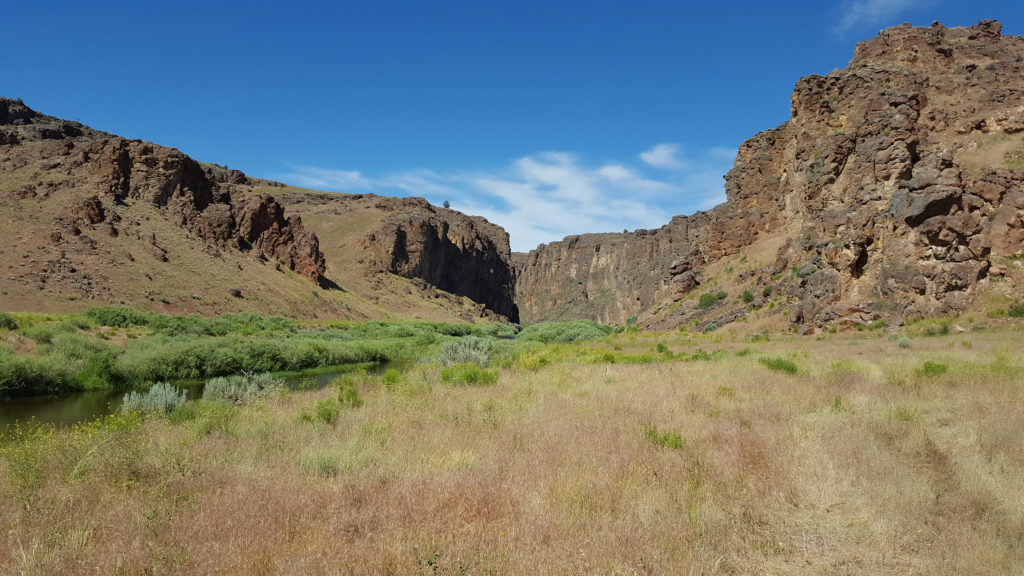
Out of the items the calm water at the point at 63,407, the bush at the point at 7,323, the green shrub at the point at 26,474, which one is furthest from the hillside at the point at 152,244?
the green shrub at the point at 26,474

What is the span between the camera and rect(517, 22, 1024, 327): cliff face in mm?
23062

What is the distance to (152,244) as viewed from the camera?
5697 cm

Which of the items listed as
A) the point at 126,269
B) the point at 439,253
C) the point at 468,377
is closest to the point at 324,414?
the point at 468,377

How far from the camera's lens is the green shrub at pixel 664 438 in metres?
6.43

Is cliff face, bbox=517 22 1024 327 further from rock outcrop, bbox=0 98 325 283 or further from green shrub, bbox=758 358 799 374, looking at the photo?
rock outcrop, bbox=0 98 325 283

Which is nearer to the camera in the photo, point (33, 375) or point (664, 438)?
point (664, 438)

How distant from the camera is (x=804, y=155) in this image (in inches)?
1550

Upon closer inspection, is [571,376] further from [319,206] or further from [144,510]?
[319,206]

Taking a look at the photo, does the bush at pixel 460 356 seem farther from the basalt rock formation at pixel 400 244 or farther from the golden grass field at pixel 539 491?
the basalt rock formation at pixel 400 244

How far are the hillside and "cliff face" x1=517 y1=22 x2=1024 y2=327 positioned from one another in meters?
49.6

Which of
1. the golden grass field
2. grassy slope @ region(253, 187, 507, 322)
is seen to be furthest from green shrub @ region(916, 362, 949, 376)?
grassy slope @ region(253, 187, 507, 322)

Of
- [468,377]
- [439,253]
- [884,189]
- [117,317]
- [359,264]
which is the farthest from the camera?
[439,253]

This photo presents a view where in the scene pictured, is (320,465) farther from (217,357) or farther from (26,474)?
(217,357)

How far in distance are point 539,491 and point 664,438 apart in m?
2.46
